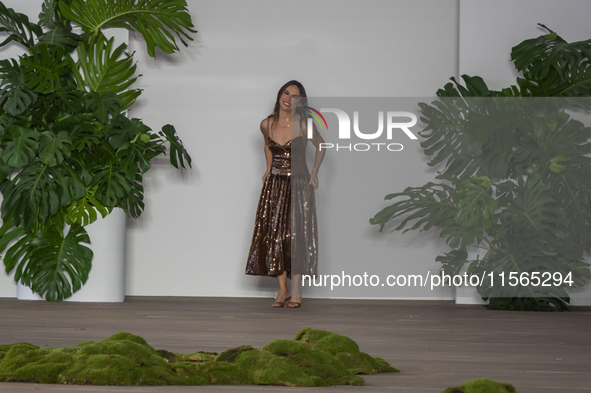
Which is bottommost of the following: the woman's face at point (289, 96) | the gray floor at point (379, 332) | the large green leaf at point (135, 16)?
the gray floor at point (379, 332)

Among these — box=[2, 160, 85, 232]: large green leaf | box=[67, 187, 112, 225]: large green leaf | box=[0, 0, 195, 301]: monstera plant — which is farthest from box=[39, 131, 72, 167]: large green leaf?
box=[67, 187, 112, 225]: large green leaf

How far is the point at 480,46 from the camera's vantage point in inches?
171

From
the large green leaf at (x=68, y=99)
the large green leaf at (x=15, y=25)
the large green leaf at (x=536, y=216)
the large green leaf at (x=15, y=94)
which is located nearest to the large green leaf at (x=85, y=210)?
the large green leaf at (x=68, y=99)

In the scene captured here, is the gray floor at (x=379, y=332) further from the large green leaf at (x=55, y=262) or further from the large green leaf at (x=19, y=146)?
the large green leaf at (x=19, y=146)

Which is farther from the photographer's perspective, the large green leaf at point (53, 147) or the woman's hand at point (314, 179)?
the woman's hand at point (314, 179)

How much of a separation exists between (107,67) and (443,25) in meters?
2.59

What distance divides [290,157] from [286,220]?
1.44ft

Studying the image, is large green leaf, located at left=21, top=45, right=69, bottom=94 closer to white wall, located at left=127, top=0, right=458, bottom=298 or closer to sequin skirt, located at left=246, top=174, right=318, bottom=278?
white wall, located at left=127, top=0, right=458, bottom=298

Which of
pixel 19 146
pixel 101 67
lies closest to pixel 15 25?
pixel 101 67

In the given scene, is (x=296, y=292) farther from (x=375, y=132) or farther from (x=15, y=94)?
(x=15, y=94)

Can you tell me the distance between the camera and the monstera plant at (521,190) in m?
3.75

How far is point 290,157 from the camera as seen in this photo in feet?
13.2

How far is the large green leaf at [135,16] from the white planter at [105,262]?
127cm

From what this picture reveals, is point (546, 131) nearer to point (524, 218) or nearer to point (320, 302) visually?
point (524, 218)
